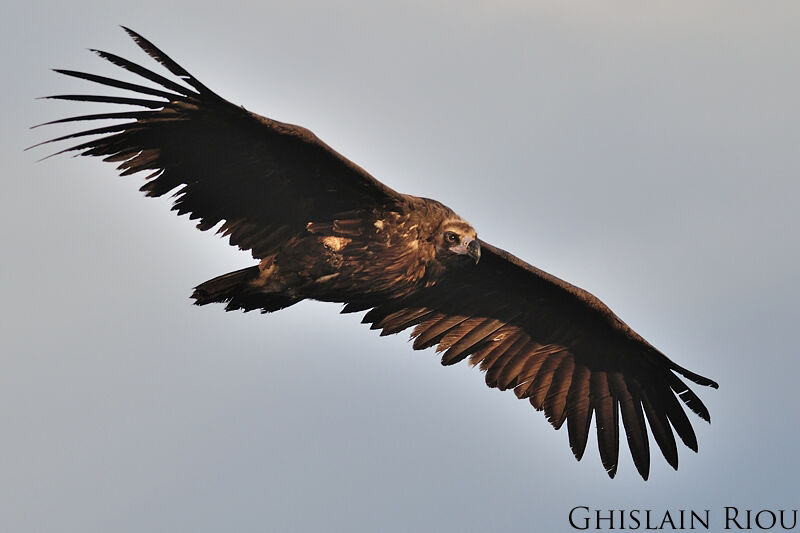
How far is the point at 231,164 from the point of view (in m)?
12.0

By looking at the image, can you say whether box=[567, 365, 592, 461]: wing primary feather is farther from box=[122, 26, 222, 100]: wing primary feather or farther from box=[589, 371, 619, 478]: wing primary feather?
box=[122, 26, 222, 100]: wing primary feather

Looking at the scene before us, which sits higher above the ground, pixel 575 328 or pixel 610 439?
pixel 575 328

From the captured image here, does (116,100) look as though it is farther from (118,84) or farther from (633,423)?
(633,423)

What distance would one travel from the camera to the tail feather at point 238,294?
486 inches

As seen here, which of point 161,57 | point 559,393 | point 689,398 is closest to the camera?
point 161,57

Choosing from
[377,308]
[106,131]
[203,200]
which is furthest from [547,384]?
[106,131]

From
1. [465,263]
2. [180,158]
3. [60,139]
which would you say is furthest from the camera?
[465,263]

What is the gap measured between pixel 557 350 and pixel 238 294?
3720mm

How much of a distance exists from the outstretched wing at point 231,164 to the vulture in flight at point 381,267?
11 mm

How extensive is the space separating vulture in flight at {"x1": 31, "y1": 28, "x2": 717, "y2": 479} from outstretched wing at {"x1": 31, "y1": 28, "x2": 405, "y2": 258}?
0.04 ft

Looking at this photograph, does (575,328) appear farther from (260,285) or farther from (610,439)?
(260,285)

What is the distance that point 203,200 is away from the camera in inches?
482

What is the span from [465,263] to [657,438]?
294 centimetres

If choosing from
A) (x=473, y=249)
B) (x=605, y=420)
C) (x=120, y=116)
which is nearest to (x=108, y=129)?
(x=120, y=116)
